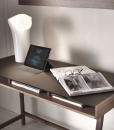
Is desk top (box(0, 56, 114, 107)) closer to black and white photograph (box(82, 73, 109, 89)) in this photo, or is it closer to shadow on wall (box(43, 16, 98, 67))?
black and white photograph (box(82, 73, 109, 89))

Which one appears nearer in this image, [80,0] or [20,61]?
[80,0]

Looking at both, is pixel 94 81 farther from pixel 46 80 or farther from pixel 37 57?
pixel 37 57

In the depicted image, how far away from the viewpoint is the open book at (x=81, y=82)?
1317 mm

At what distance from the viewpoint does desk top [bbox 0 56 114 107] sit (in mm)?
1267

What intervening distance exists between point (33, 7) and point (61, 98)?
1136 millimetres

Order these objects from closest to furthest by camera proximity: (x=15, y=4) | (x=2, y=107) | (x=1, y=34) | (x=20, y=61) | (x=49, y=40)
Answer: (x=20, y=61)
(x=49, y=40)
(x=15, y=4)
(x=1, y=34)
(x=2, y=107)

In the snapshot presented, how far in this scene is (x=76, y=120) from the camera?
2182mm

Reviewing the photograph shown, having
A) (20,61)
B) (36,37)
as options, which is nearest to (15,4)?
(36,37)

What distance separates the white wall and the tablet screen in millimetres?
325

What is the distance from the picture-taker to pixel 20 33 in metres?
1.88

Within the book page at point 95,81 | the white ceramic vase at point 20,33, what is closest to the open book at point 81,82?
the book page at point 95,81

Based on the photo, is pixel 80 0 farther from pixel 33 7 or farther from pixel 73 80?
pixel 73 80

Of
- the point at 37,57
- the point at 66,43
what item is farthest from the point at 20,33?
the point at 66,43

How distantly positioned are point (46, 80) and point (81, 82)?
0.88 feet
